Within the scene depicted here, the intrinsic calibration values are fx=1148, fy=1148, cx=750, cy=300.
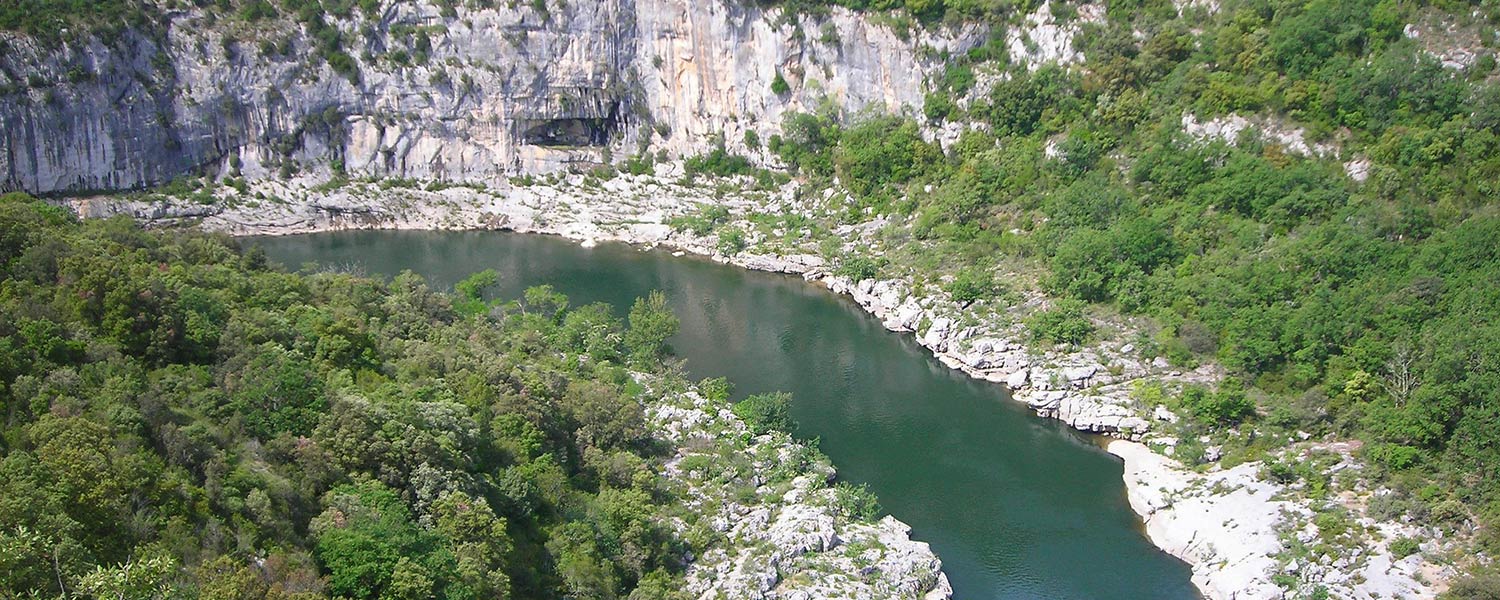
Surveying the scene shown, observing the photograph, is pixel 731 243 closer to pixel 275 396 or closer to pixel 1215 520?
pixel 1215 520

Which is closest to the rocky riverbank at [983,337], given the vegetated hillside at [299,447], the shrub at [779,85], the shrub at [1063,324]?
the shrub at [1063,324]

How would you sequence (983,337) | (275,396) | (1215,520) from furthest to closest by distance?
1. (983,337)
2. (1215,520)
3. (275,396)

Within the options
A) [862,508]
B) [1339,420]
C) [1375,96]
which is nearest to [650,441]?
[862,508]

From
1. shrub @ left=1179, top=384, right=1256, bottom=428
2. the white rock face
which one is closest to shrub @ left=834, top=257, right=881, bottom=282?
shrub @ left=1179, top=384, right=1256, bottom=428

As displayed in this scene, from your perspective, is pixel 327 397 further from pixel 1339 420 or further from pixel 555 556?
pixel 1339 420

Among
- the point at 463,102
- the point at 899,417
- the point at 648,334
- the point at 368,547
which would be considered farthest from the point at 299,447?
the point at 463,102

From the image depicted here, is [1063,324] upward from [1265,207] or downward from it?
downward

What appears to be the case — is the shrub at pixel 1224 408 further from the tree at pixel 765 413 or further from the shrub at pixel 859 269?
the shrub at pixel 859 269

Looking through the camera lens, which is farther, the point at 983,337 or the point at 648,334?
the point at 983,337
